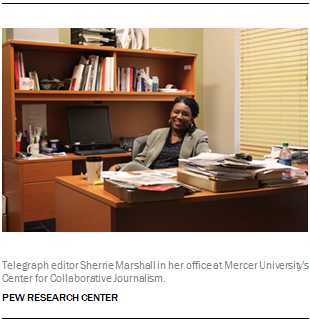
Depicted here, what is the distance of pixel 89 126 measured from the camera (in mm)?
3877

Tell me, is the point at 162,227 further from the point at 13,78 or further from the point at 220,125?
the point at 220,125

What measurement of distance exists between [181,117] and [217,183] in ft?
4.61

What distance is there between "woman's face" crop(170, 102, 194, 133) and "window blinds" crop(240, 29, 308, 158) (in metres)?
1.21

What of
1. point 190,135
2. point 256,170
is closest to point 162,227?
point 256,170

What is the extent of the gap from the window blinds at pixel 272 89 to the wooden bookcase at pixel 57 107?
24.6 inches

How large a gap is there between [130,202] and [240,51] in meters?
3.28

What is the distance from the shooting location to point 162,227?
68.1 inches

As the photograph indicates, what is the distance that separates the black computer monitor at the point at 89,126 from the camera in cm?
377

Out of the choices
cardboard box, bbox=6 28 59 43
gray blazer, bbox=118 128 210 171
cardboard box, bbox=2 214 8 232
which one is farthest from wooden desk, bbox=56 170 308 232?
cardboard box, bbox=6 28 59 43

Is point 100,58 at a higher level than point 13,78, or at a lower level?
higher

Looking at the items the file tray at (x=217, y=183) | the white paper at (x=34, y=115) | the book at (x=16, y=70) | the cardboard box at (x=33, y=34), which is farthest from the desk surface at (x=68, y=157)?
the file tray at (x=217, y=183)

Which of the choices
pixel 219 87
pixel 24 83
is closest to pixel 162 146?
pixel 24 83

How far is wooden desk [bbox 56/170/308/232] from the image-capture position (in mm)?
1660
